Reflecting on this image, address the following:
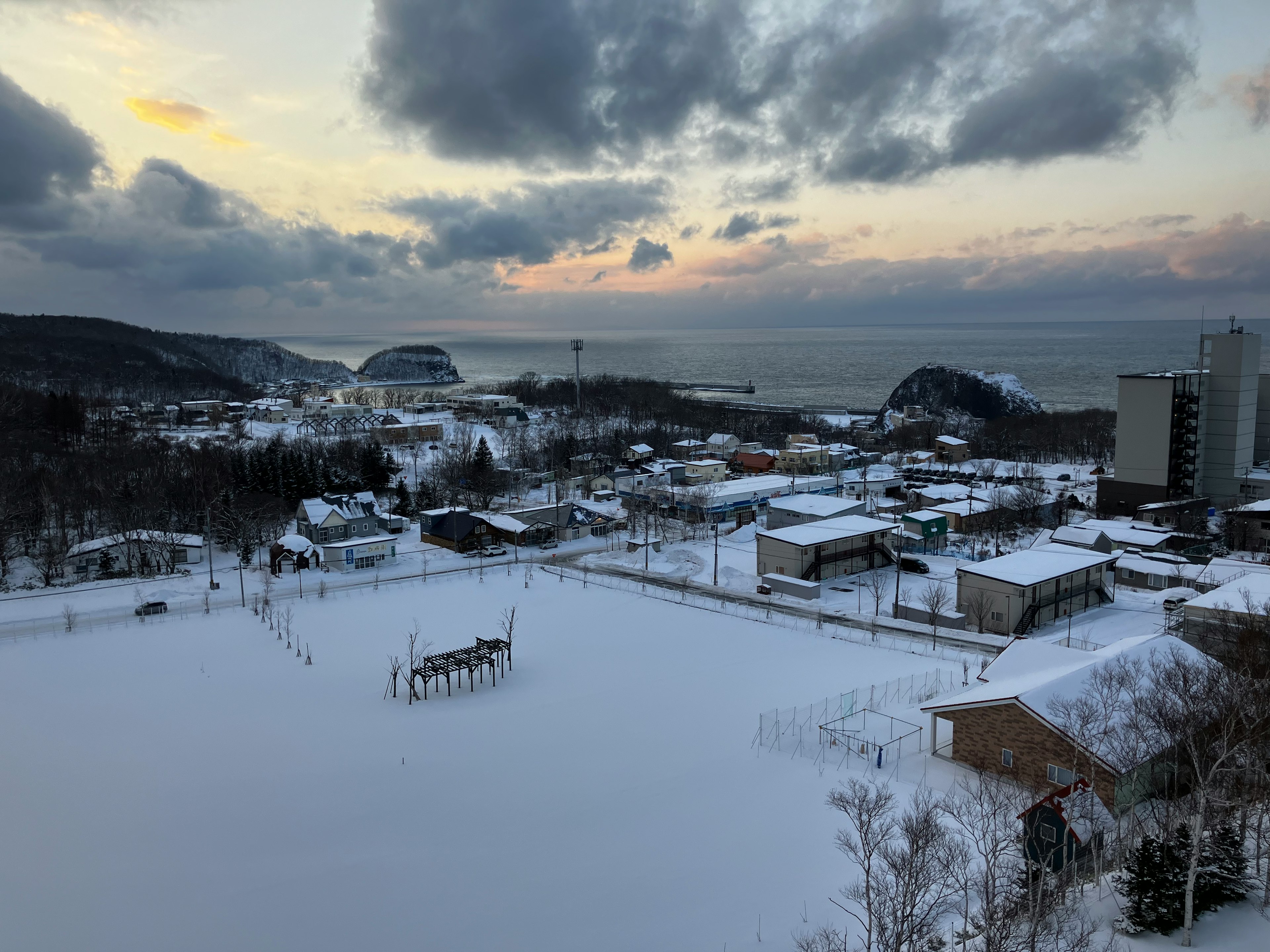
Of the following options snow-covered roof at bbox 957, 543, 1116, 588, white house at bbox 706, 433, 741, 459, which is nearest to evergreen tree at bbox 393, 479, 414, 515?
white house at bbox 706, 433, 741, 459

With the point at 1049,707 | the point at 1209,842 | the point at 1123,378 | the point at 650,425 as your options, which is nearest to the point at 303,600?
the point at 1049,707

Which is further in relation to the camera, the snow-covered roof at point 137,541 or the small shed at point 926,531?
the small shed at point 926,531

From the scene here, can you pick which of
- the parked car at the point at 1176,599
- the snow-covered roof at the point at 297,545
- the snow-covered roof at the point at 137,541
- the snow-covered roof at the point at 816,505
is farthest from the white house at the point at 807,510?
the snow-covered roof at the point at 137,541

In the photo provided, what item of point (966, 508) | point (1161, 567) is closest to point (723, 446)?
point (966, 508)

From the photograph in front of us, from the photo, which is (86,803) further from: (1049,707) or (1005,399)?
(1005,399)

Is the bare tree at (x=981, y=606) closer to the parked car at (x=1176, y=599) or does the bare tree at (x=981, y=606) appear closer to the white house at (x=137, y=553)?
the parked car at (x=1176, y=599)

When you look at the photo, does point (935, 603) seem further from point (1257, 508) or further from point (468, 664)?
point (1257, 508)
